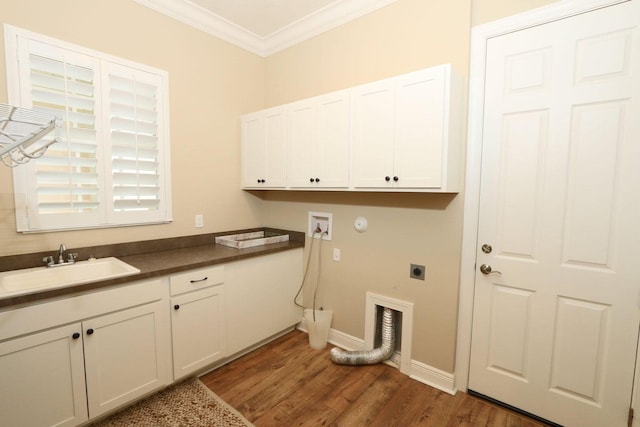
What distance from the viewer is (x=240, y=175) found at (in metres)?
3.00

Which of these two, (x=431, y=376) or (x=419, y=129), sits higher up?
(x=419, y=129)

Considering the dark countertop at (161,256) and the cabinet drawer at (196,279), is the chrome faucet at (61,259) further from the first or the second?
the cabinet drawer at (196,279)

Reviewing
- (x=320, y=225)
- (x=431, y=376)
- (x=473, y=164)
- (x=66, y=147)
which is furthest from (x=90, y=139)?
(x=431, y=376)

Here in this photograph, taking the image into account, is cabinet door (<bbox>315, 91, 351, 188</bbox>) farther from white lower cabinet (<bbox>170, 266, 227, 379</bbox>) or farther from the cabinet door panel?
white lower cabinet (<bbox>170, 266, 227, 379</bbox>)

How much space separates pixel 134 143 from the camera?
2.22 metres

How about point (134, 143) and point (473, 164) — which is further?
point (134, 143)

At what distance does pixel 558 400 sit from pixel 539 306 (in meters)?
0.55

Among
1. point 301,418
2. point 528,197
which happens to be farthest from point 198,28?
point 301,418

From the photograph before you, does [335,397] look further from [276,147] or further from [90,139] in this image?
[90,139]

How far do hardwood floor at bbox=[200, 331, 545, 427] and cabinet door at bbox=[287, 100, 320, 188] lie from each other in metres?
1.48

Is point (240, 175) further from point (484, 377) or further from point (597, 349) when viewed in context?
point (597, 349)

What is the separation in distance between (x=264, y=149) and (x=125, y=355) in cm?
185

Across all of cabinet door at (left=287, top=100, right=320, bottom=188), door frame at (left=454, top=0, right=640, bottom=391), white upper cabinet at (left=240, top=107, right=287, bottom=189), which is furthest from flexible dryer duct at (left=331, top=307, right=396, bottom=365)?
white upper cabinet at (left=240, top=107, right=287, bottom=189)

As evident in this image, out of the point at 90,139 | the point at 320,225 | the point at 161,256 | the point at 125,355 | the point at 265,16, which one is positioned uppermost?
the point at 265,16
